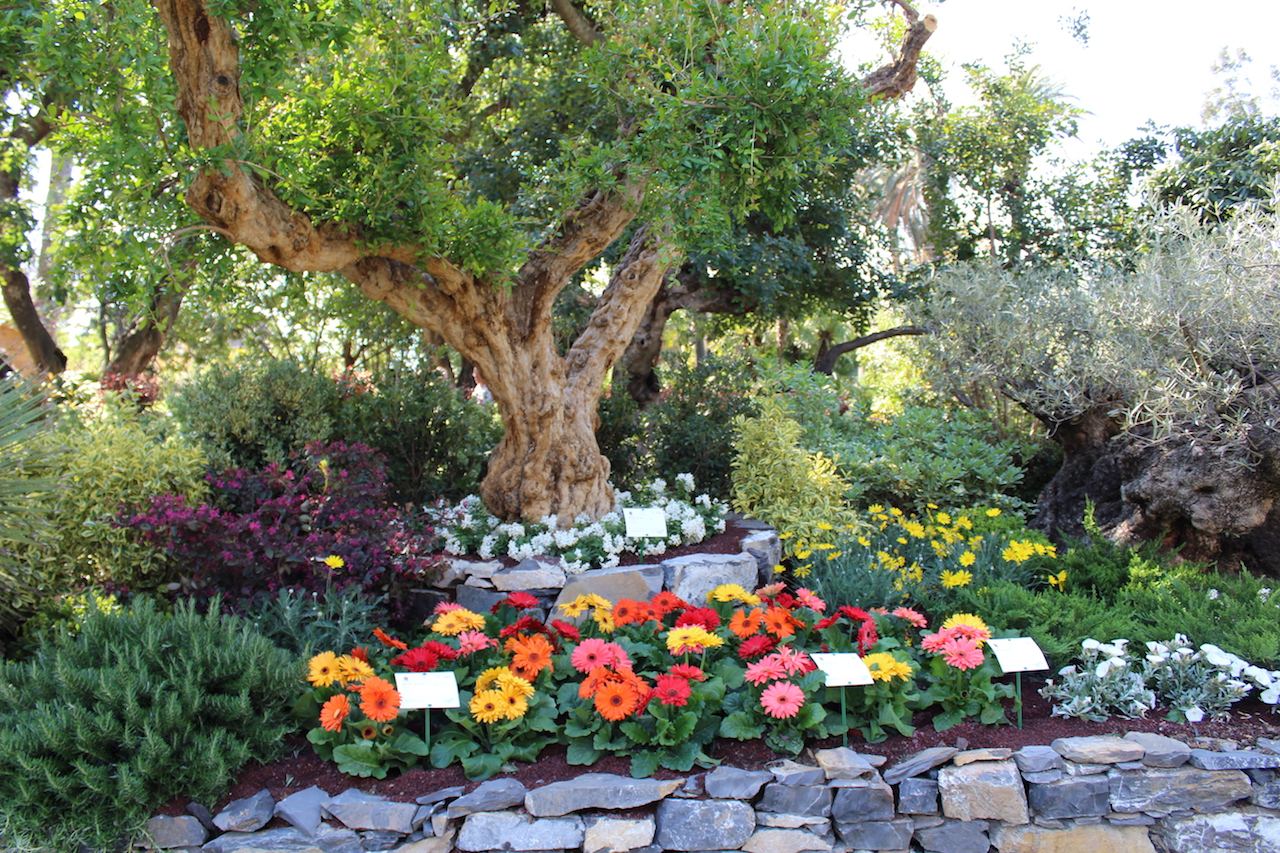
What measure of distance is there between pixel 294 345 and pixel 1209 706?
10.0 m

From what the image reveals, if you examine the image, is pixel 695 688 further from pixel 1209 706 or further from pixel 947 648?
pixel 1209 706

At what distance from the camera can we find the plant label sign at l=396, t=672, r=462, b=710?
2.94m

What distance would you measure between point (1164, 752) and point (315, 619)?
3.55 m

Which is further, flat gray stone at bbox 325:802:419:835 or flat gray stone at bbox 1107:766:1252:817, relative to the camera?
flat gray stone at bbox 1107:766:1252:817

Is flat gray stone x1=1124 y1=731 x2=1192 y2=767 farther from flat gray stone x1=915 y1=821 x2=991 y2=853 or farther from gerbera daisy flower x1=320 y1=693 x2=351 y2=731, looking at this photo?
gerbera daisy flower x1=320 y1=693 x2=351 y2=731

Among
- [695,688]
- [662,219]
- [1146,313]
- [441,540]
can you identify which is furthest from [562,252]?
[1146,313]

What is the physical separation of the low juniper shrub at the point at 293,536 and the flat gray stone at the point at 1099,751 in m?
2.90

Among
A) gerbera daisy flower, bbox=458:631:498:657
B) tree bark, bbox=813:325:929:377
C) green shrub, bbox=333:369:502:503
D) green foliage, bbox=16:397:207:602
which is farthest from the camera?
tree bark, bbox=813:325:929:377

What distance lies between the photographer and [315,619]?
393cm

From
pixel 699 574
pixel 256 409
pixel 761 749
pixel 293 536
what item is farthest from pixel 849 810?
pixel 256 409

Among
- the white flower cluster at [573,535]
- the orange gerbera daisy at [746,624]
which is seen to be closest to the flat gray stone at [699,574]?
the white flower cluster at [573,535]

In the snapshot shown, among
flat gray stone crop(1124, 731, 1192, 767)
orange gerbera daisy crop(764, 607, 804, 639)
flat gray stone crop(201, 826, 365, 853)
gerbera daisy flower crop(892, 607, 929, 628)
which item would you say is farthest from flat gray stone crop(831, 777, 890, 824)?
flat gray stone crop(201, 826, 365, 853)

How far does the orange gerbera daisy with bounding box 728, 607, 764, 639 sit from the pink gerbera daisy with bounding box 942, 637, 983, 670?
734 millimetres

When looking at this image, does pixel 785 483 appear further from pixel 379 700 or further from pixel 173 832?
pixel 173 832
